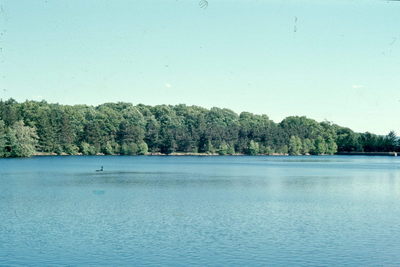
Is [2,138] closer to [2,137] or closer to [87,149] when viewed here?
[2,137]

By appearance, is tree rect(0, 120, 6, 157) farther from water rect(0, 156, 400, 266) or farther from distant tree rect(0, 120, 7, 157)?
water rect(0, 156, 400, 266)

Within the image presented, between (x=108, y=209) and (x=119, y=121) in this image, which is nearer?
(x=108, y=209)

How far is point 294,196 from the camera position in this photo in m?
50.9

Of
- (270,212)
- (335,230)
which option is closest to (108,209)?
(270,212)

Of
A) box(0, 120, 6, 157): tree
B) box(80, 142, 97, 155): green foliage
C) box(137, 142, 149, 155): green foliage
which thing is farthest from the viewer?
box(137, 142, 149, 155): green foliage

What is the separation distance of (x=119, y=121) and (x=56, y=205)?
155259mm

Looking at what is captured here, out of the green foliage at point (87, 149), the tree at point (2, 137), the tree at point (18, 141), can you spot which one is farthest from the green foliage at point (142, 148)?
the tree at point (2, 137)

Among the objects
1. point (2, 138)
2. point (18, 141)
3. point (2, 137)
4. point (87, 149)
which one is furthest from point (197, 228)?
point (87, 149)

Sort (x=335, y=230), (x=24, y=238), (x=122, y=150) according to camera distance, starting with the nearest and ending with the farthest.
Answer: (x=24, y=238), (x=335, y=230), (x=122, y=150)

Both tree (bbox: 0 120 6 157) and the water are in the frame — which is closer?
the water

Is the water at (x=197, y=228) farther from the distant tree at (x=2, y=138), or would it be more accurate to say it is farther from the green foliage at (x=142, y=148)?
the green foliage at (x=142, y=148)

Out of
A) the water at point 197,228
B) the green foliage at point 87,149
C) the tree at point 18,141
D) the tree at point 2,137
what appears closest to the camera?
the water at point 197,228

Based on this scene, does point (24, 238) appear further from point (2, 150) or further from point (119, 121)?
point (119, 121)

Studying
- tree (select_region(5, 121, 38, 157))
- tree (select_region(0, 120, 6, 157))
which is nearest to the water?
tree (select_region(0, 120, 6, 157))
